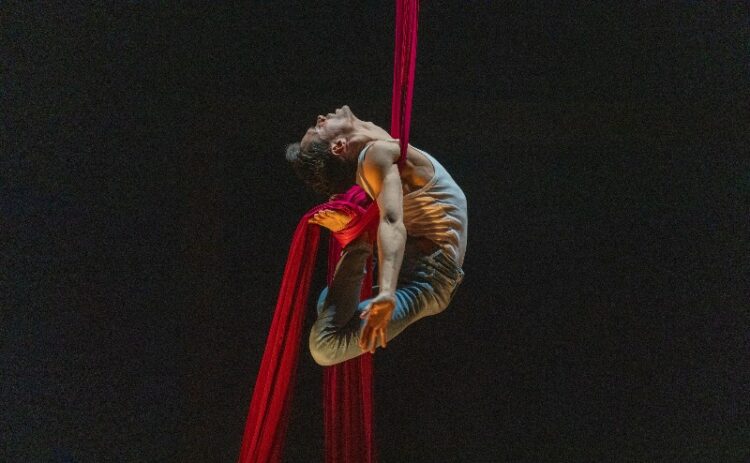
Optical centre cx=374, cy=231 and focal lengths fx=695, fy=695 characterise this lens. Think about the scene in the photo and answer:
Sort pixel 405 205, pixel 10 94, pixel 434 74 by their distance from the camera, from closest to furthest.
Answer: pixel 405 205
pixel 10 94
pixel 434 74

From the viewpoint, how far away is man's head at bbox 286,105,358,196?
1.68 m

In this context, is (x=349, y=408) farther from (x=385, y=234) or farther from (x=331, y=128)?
(x=331, y=128)

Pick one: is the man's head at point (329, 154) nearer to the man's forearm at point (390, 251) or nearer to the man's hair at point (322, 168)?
the man's hair at point (322, 168)

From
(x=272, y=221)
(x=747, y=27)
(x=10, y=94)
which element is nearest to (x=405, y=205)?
(x=272, y=221)

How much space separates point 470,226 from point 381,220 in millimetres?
724

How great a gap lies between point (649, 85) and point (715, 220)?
1.57ft

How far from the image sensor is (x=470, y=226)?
2193 millimetres

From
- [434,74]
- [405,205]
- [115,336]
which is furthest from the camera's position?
[434,74]

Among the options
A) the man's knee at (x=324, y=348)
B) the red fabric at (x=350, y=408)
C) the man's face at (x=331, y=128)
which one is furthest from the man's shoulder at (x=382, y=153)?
the man's knee at (x=324, y=348)

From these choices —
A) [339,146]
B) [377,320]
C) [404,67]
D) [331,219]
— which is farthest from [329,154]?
[377,320]

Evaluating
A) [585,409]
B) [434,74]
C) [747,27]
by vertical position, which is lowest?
[585,409]

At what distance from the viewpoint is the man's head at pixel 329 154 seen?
1677 millimetres

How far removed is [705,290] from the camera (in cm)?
221

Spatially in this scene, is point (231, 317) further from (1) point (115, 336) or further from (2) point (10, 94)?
(2) point (10, 94)
